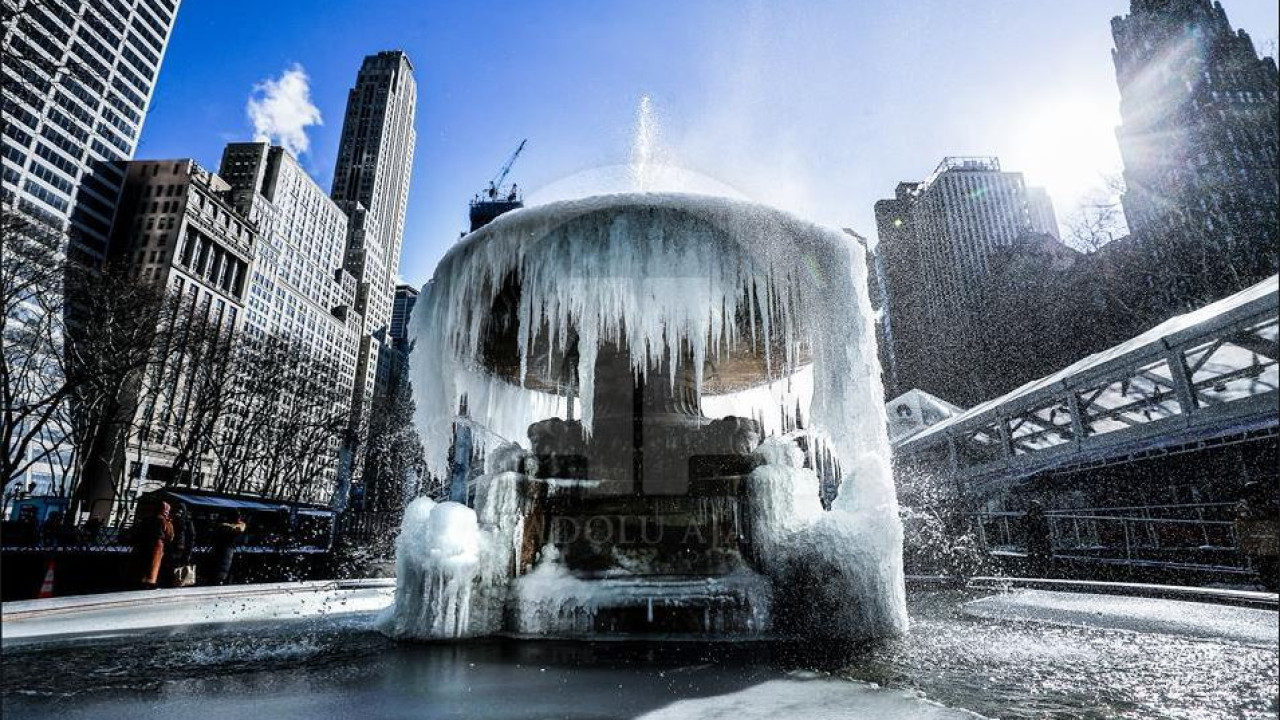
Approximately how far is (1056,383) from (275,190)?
11017 centimetres

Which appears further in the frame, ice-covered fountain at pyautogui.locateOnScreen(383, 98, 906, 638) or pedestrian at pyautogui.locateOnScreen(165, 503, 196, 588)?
pedestrian at pyautogui.locateOnScreen(165, 503, 196, 588)

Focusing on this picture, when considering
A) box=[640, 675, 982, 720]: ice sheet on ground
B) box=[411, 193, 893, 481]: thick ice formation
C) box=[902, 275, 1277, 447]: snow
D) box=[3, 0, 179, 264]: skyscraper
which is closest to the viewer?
box=[640, 675, 982, 720]: ice sheet on ground

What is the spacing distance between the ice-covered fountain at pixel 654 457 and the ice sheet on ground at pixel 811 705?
1838 millimetres

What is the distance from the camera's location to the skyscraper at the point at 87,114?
840 inches

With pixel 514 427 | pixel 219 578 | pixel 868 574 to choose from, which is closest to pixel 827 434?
pixel 868 574

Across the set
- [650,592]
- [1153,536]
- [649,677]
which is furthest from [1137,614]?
[1153,536]

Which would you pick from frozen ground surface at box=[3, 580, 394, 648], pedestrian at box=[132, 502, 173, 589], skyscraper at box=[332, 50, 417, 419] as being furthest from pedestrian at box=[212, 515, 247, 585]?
skyscraper at box=[332, 50, 417, 419]

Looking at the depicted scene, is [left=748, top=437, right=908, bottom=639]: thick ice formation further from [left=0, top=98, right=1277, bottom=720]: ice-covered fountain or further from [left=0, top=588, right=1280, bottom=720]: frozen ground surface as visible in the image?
[left=0, top=588, right=1280, bottom=720]: frozen ground surface

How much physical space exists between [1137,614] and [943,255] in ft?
141

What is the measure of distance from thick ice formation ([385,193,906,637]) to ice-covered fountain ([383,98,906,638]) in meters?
0.02

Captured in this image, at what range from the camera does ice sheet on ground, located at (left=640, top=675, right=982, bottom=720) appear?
2980 millimetres

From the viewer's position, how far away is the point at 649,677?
3.79 meters

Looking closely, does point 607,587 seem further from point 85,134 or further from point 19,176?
point 85,134

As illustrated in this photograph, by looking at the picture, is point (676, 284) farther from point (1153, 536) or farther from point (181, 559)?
point (1153, 536)
